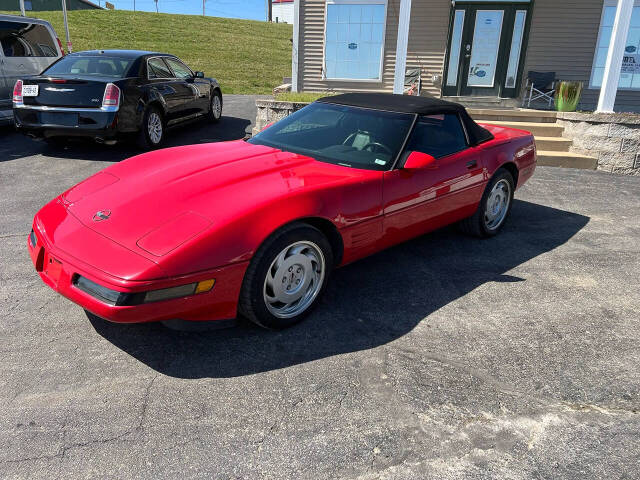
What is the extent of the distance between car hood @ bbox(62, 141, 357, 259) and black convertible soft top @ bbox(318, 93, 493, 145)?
0.95 meters

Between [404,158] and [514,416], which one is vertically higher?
[404,158]

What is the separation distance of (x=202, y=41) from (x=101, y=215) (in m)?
29.9

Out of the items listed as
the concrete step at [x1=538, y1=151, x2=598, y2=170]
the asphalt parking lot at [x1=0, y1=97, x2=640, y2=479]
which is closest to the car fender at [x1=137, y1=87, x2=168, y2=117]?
the asphalt parking lot at [x1=0, y1=97, x2=640, y2=479]

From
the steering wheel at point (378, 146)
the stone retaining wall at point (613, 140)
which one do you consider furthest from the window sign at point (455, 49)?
the steering wheel at point (378, 146)

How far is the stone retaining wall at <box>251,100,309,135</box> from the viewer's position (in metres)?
8.59

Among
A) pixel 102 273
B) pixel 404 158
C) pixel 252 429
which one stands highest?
pixel 404 158

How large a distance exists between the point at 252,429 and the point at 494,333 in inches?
68.3

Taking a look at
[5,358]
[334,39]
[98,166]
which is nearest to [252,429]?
[5,358]

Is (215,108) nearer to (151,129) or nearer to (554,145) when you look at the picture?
(151,129)

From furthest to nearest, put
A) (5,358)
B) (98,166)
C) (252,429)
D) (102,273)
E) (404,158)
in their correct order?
(98,166) < (404,158) < (5,358) < (102,273) < (252,429)

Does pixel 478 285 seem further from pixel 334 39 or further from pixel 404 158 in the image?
pixel 334 39

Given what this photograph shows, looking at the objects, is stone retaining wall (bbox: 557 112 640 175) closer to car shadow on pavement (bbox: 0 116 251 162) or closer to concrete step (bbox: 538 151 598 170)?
concrete step (bbox: 538 151 598 170)

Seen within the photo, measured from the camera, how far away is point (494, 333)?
3.32 m

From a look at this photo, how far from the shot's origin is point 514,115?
9602 millimetres
